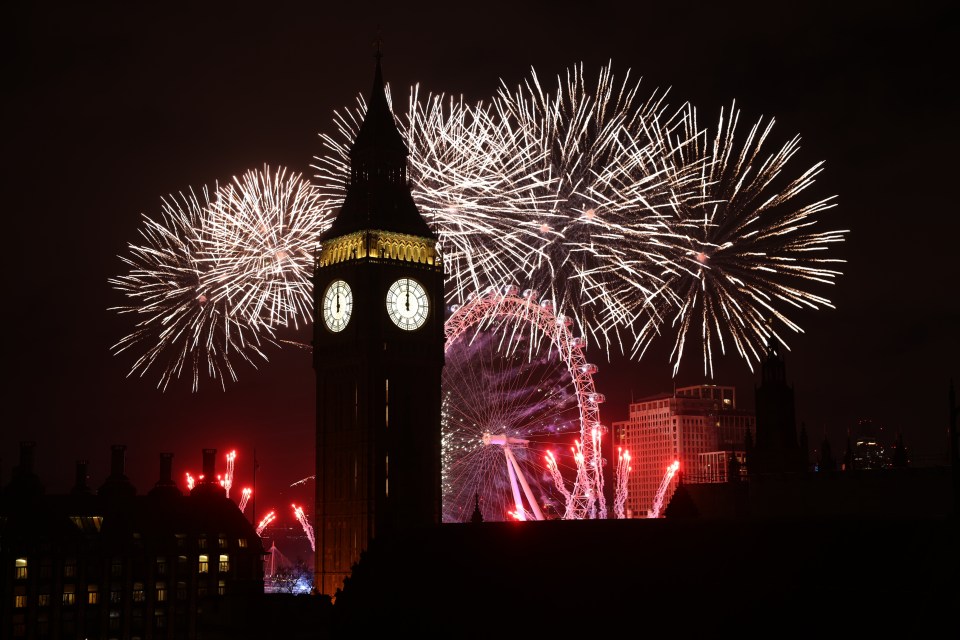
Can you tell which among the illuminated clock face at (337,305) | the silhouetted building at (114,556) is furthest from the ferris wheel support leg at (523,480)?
the silhouetted building at (114,556)

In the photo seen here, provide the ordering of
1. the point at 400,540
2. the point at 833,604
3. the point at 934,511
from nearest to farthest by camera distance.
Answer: the point at 833,604 < the point at 400,540 < the point at 934,511

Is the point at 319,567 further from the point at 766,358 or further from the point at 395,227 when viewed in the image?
the point at 766,358

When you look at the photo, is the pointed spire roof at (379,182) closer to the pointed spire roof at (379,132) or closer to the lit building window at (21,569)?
the pointed spire roof at (379,132)

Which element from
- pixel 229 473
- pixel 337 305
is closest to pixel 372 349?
pixel 337 305

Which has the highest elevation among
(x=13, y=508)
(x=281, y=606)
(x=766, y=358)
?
(x=766, y=358)

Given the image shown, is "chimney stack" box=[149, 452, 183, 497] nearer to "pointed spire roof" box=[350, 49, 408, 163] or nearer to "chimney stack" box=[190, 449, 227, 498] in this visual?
"chimney stack" box=[190, 449, 227, 498]

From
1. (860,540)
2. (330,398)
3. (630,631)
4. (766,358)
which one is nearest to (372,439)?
(330,398)

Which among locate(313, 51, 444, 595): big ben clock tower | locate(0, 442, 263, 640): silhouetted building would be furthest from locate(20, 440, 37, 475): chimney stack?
locate(313, 51, 444, 595): big ben clock tower
